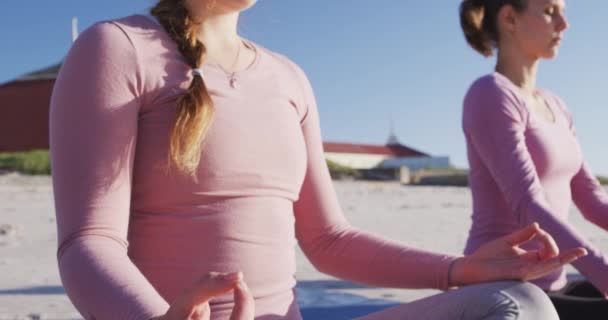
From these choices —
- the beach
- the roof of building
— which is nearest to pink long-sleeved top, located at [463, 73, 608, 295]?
the beach

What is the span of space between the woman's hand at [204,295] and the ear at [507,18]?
1.59 metres

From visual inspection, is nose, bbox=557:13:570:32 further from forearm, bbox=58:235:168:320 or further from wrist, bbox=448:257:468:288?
forearm, bbox=58:235:168:320

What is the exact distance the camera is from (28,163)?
545 inches

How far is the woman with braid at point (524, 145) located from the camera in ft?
5.94

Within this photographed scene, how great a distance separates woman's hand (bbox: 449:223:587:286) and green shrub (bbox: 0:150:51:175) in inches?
516

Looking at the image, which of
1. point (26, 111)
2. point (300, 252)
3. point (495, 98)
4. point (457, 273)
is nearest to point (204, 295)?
point (457, 273)

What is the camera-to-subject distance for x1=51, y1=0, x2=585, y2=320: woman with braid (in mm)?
1025

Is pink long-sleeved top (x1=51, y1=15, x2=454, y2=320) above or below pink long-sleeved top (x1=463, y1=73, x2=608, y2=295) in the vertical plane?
above

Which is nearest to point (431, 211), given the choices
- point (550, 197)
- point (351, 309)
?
point (351, 309)

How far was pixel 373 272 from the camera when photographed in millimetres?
1382

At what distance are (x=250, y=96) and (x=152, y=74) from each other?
20 centimetres

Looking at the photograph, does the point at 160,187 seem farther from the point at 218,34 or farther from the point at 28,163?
the point at 28,163

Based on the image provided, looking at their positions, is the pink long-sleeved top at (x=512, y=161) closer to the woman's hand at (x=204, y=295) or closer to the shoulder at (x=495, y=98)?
the shoulder at (x=495, y=98)

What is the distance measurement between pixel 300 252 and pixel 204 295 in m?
4.29
